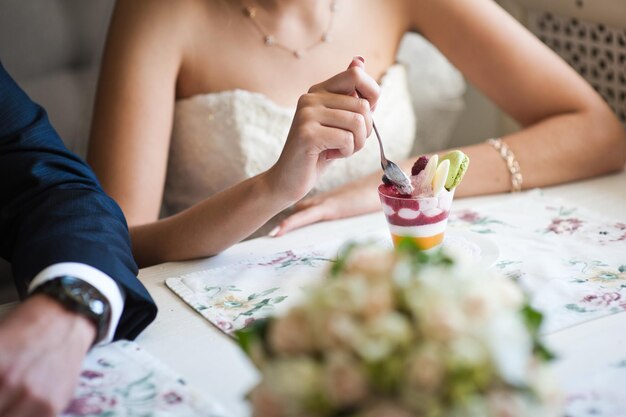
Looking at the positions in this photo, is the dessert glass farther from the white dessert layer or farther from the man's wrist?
the man's wrist

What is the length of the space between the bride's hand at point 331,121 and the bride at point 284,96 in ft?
0.61

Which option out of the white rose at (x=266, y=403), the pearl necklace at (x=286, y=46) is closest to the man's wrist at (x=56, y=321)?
the white rose at (x=266, y=403)

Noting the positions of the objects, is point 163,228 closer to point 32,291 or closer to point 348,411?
point 32,291

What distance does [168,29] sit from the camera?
1.45m

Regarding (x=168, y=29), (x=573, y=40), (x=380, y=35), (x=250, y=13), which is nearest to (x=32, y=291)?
(x=168, y=29)

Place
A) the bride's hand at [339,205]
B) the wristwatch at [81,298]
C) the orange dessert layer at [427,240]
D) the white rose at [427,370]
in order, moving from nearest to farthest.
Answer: the white rose at [427,370], the wristwatch at [81,298], the orange dessert layer at [427,240], the bride's hand at [339,205]

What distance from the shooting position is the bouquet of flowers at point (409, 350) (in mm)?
498

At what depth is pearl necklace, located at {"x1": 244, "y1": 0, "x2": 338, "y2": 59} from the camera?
60.5 inches

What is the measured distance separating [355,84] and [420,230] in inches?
8.0

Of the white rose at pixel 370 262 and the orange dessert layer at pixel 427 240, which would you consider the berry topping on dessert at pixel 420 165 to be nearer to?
the orange dessert layer at pixel 427 240

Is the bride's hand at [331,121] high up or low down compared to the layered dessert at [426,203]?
up

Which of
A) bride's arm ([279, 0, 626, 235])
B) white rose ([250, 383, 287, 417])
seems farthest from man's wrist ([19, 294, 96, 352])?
bride's arm ([279, 0, 626, 235])

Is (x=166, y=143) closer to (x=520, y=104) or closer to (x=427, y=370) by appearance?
(x=520, y=104)

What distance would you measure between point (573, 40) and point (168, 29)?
3.01 feet
